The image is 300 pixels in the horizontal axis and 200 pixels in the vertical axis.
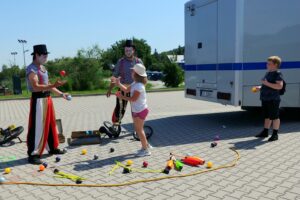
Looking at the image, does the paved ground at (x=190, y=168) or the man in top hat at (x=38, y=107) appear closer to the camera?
the paved ground at (x=190, y=168)

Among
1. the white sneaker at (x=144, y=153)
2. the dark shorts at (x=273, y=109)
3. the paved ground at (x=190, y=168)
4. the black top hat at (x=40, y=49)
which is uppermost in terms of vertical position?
the black top hat at (x=40, y=49)

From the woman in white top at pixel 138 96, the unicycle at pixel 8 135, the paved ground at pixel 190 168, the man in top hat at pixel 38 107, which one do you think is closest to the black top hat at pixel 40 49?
the man in top hat at pixel 38 107

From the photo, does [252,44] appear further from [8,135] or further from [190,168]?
[8,135]

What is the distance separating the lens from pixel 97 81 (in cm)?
2786

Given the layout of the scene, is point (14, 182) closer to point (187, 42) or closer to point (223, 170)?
point (223, 170)

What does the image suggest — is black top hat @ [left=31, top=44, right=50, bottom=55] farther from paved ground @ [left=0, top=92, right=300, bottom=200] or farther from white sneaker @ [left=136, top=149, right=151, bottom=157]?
white sneaker @ [left=136, top=149, right=151, bottom=157]

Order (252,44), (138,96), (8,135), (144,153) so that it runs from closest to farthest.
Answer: (138,96), (144,153), (8,135), (252,44)

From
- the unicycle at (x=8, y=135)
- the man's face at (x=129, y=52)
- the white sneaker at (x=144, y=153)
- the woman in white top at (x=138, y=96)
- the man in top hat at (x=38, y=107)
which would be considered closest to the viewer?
the man in top hat at (x=38, y=107)

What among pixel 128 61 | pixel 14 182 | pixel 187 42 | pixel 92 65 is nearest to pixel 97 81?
pixel 92 65

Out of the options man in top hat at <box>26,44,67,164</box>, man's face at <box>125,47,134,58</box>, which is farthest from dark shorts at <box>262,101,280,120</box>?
man in top hat at <box>26,44,67,164</box>

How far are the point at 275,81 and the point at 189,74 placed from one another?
11.5ft

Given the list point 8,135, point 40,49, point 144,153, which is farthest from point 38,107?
point 8,135

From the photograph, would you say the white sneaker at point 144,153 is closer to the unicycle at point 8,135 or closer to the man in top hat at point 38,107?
the man in top hat at point 38,107

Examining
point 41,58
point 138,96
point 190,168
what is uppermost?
point 41,58
